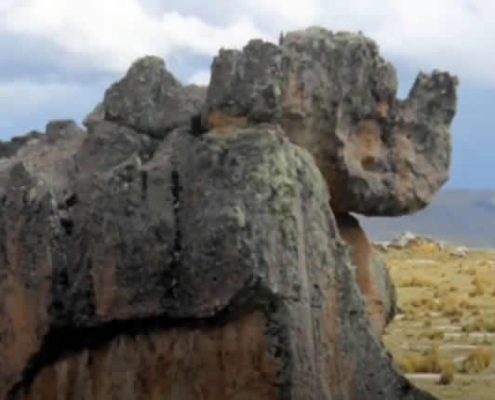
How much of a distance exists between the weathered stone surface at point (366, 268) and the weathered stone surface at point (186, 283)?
3.65m

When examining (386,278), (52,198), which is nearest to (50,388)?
(52,198)

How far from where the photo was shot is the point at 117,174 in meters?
11.7

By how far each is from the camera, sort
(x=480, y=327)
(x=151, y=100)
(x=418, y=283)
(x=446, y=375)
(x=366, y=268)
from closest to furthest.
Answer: (x=151, y=100) < (x=366, y=268) < (x=446, y=375) < (x=480, y=327) < (x=418, y=283)

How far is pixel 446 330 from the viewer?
2522 centimetres

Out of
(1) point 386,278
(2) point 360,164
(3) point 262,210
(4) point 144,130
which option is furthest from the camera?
(1) point 386,278

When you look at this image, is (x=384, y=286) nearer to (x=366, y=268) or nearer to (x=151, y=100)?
(x=366, y=268)

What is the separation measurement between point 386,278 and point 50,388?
5.86 m

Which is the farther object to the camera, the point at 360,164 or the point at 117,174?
the point at 360,164

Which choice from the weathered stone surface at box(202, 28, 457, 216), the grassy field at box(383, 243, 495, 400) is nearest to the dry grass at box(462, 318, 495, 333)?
the grassy field at box(383, 243, 495, 400)

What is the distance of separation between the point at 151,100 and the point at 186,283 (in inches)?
95.7

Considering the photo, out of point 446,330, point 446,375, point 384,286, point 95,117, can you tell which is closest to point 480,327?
point 446,330

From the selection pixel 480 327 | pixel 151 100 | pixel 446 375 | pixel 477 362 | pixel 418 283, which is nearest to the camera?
pixel 151 100

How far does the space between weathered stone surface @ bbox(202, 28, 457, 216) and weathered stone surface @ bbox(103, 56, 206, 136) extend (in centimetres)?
64

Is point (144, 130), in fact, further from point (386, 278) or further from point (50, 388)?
point (386, 278)
